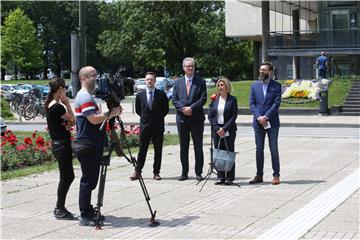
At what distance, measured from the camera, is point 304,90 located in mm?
33594

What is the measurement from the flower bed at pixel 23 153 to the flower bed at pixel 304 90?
2148 centimetres

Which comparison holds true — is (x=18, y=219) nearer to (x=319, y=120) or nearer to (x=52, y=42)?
(x=319, y=120)

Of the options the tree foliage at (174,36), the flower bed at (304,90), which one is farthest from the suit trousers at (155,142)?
the tree foliage at (174,36)

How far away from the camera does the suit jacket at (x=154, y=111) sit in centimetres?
1131

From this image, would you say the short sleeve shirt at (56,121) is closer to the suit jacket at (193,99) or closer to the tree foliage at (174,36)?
the suit jacket at (193,99)

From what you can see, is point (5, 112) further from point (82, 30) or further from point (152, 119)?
point (152, 119)

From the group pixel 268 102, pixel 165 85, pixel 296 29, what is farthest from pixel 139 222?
pixel 296 29

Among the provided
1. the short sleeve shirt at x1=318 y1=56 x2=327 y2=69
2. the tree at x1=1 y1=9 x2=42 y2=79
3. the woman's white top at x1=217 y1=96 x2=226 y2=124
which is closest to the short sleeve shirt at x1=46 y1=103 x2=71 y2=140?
the woman's white top at x1=217 y1=96 x2=226 y2=124

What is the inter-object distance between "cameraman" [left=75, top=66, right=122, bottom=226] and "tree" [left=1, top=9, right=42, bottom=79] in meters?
78.4

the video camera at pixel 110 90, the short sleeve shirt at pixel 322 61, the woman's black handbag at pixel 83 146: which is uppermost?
the short sleeve shirt at pixel 322 61

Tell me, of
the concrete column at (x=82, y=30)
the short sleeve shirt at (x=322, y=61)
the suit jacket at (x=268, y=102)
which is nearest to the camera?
the suit jacket at (x=268, y=102)

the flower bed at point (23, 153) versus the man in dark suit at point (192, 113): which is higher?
the man in dark suit at point (192, 113)

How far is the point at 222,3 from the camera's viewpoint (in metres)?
72.4

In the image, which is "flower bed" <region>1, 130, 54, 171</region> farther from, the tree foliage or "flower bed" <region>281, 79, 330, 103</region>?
the tree foliage
